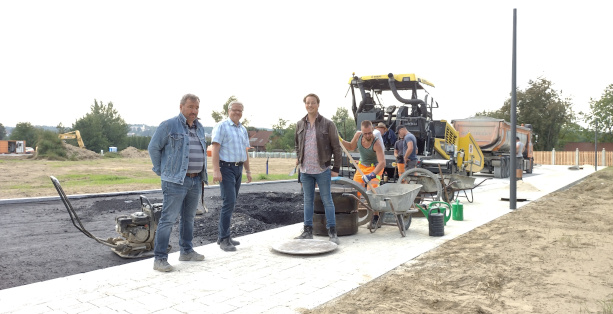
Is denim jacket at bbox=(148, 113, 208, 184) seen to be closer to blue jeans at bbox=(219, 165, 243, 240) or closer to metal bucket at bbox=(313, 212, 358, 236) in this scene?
blue jeans at bbox=(219, 165, 243, 240)

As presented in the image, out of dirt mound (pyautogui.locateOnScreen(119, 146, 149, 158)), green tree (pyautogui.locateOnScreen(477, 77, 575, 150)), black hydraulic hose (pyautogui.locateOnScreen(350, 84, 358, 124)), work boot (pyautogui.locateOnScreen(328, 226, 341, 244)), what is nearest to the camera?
work boot (pyautogui.locateOnScreen(328, 226, 341, 244))

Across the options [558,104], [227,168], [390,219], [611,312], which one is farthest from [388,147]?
[558,104]

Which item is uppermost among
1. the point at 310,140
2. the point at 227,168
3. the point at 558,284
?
the point at 310,140

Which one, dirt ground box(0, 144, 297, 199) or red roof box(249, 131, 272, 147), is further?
red roof box(249, 131, 272, 147)

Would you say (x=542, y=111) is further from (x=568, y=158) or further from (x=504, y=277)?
(x=504, y=277)

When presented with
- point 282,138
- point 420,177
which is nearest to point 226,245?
point 420,177

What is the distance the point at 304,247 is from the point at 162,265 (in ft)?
5.40

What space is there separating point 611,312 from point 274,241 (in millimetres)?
3748

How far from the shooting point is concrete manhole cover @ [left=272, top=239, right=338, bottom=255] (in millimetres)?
5109

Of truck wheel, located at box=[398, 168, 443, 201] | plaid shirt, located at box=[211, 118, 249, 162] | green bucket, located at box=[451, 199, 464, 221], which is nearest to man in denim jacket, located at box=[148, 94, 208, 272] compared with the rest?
Result: plaid shirt, located at box=[211, 118, 249, 162]

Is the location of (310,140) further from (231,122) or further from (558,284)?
(558,284)

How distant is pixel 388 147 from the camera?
11.8 metres

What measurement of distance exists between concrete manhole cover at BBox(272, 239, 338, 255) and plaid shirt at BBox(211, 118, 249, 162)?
1146 mm

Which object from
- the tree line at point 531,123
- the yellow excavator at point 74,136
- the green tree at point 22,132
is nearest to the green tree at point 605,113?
the tree line at point 531,123
